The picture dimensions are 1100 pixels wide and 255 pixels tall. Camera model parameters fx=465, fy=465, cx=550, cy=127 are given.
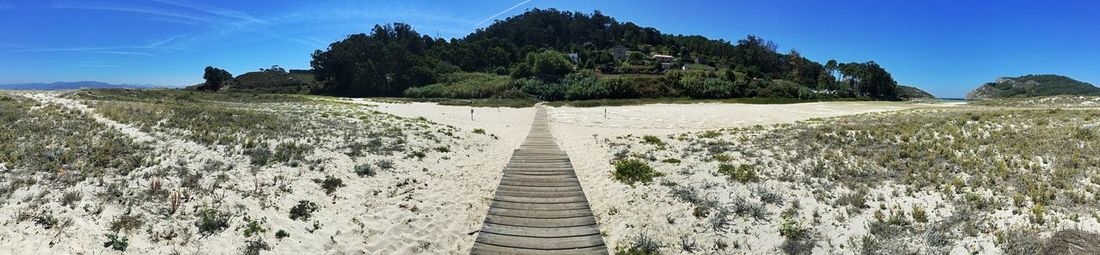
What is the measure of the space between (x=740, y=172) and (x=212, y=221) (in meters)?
15.4

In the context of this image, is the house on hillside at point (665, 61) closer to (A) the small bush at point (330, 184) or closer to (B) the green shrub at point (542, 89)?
(B) the green shrub at point (542, 89)

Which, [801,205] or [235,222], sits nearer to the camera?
[235,222]

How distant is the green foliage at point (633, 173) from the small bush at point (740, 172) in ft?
7.74

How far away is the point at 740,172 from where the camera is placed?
16.4 m

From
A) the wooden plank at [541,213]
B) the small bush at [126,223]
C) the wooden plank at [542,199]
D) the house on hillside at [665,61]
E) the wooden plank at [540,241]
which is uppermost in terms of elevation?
the house on hillside at [665,61]

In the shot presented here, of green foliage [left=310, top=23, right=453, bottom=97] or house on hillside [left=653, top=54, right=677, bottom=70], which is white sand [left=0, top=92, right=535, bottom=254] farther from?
house on hillside [left=653, top=54, right=677, bottom=70]

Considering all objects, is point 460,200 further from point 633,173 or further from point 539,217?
point 633,173

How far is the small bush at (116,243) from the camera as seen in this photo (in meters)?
8.84

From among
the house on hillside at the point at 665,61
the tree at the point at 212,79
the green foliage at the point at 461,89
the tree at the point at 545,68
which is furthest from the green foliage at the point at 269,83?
the house on hillside at the point at 665,61

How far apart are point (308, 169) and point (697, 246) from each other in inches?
503

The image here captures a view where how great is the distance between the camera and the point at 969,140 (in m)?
18.5

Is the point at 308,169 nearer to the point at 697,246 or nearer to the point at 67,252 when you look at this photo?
the point at 67,252

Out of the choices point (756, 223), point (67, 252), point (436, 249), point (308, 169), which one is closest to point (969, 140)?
point (756, 223)

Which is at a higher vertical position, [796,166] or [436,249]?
[796,166]
